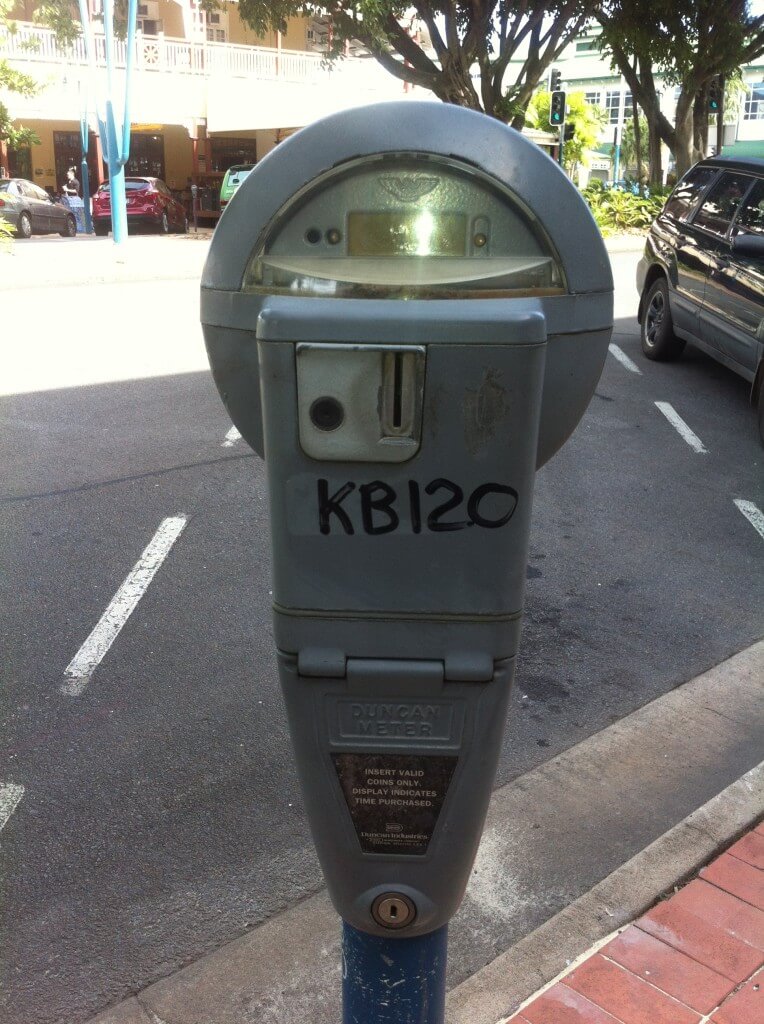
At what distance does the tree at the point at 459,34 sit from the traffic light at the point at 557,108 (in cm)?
44

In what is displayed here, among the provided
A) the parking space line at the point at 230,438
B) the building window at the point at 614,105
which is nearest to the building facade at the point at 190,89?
the parking space line at the point at 230,438

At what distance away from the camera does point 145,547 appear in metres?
4.58

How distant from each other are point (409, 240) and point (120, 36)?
22.3 meters

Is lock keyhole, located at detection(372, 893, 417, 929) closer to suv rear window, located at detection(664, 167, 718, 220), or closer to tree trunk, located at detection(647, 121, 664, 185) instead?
suv rear window, located at detection(664, 167, 718, 220)

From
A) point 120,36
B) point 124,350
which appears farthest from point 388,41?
point 124,350

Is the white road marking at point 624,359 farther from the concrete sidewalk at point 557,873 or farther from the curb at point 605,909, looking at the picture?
the curb at point 605,909

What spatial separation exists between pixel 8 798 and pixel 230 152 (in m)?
28.4

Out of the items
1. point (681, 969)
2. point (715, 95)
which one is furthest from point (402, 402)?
point (715, 95)

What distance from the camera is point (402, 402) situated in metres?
1.27

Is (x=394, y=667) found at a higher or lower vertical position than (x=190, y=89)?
lower

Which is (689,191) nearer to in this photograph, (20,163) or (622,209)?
(622,209)

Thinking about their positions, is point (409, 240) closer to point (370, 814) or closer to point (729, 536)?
point (370, 814)

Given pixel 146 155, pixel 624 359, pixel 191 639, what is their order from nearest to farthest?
pixel 191 639
pixel 624 359
pixel 146 155

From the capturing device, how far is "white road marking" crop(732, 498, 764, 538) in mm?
5102
